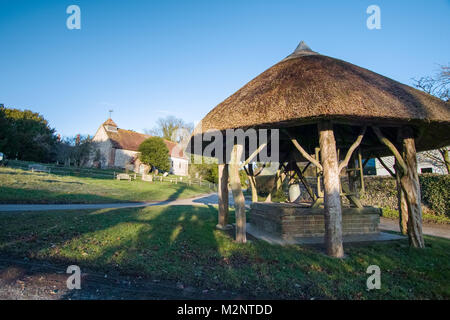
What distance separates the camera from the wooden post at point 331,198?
4793 mm

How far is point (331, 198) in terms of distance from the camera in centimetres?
486

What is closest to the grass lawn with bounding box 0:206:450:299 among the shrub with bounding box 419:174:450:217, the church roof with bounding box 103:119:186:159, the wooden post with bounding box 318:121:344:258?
the wooden post with bounding box 318:121:344:258

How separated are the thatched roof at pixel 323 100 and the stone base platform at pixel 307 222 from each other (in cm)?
283

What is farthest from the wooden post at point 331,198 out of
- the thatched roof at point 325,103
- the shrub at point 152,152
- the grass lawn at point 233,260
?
the shrub at point 152,152

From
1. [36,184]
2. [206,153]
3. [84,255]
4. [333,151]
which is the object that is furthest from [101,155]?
[333,151]

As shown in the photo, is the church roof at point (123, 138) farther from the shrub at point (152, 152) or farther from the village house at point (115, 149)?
the shrub at point (152, 152)

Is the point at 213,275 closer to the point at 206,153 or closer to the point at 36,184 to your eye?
the point at 206,153

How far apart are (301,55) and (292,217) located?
5098 mm

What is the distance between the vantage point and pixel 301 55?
7.20 m

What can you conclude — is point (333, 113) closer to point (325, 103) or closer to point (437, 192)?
point (325, 103)

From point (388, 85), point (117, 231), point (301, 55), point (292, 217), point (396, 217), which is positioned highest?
point (301, 55)

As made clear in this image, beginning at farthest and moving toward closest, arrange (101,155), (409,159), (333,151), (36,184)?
(101,155) → (36,184) → (409,159) → (333,151)

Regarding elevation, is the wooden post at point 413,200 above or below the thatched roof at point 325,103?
below
